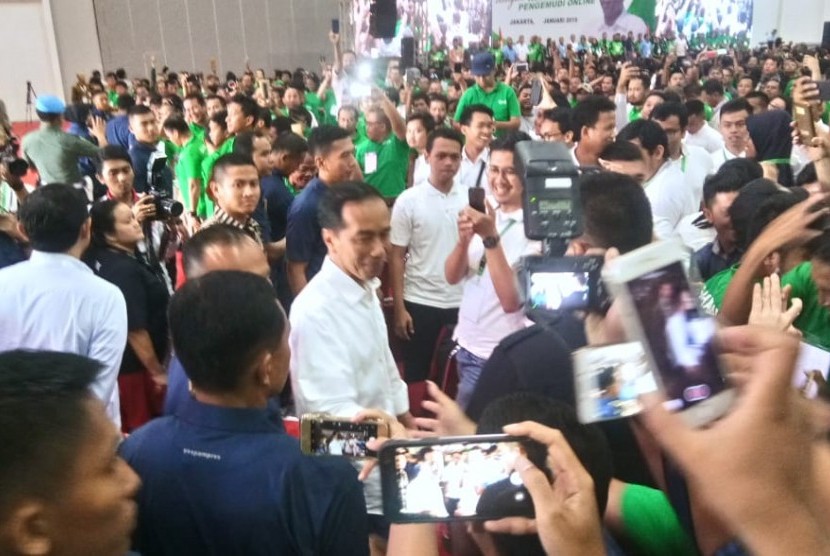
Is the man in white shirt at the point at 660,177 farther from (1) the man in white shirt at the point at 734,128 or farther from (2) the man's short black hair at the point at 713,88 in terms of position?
(2) the man's short black hair at the point at 713,88

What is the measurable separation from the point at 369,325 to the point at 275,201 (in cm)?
200

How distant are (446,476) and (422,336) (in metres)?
2.24

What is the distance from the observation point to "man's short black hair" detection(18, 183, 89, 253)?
218cm

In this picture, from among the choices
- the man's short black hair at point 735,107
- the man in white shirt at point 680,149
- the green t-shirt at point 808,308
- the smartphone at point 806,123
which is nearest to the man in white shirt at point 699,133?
the man's short black hair at point 735,107

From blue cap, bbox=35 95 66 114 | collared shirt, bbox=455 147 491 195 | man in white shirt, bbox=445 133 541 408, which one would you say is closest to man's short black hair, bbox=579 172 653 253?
man in white shirt, bbox=445 133 541 408

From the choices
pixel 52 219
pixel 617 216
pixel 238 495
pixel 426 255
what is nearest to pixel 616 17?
pixel 426 255

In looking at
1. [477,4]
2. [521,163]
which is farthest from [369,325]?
[477,4]

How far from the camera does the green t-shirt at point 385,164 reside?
16.0ft

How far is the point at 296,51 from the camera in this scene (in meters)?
15.9

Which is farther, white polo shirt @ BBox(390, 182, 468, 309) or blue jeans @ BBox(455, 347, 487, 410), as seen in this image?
white polo shirt @ BBox(390, 182, 468, 309)

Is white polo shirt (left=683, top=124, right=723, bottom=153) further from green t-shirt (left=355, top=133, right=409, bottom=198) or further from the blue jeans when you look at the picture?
the blue jeans

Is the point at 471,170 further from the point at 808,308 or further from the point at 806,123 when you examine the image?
the point at 808,308

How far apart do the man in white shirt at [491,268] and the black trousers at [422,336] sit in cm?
46

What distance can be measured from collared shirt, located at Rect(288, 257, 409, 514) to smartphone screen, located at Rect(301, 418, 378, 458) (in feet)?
1.01
